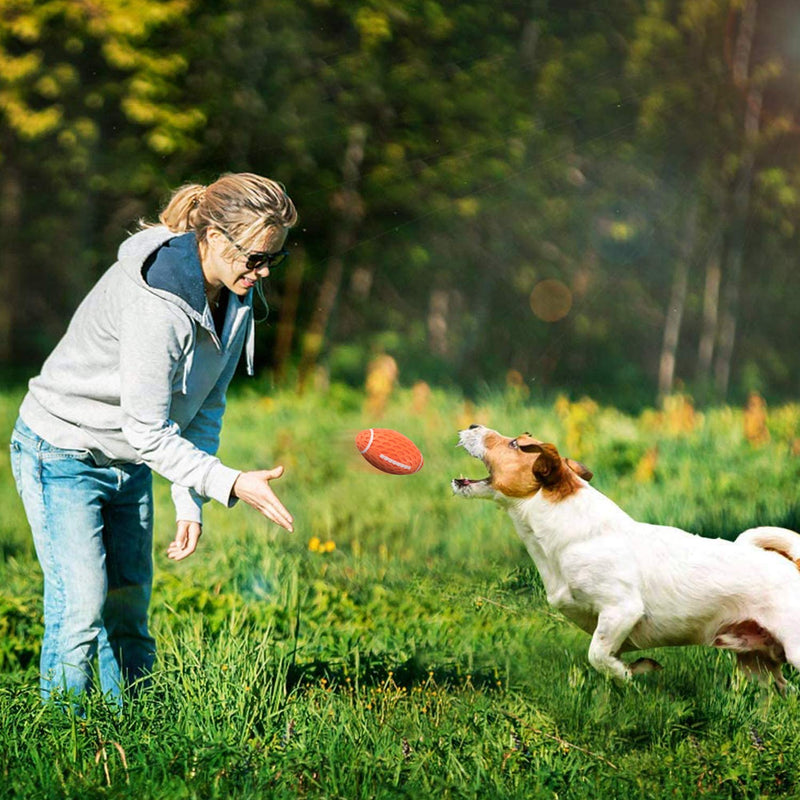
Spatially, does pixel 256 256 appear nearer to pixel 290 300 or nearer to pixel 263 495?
pixel 263 495

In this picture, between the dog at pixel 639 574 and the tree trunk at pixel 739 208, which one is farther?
the tree trunk at pixel 739 208

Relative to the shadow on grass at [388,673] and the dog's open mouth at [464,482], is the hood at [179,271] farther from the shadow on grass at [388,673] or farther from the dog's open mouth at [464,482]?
the shadow on grass at [388,673]

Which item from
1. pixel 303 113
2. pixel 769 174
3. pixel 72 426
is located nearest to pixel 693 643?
pixel 72 426

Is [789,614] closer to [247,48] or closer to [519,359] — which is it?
[519,359]

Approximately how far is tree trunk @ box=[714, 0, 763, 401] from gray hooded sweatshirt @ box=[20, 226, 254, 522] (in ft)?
17.6

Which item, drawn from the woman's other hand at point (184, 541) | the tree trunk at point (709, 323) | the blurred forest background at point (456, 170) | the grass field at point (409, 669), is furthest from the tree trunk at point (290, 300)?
the woman's other hand at point (184, 541)

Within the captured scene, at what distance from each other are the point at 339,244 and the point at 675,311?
3.18 meters

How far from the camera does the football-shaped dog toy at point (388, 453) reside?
3.29 m

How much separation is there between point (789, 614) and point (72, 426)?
2.11 m

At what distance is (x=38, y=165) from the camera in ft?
33.2

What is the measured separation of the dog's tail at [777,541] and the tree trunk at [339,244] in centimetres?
647

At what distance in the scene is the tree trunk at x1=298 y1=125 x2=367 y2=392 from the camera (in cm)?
910

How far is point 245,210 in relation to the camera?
2766 mm

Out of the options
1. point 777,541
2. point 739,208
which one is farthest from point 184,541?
point 739,208
